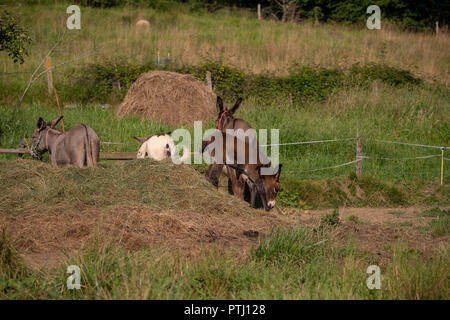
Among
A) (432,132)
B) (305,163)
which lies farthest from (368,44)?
(305,163)

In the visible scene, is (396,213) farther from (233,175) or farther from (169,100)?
(169,100)

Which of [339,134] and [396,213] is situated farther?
[339,134]

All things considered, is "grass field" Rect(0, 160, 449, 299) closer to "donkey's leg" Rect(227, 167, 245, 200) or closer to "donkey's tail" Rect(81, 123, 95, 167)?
"donkey's tail" Rect(81, 123, 95, 167)

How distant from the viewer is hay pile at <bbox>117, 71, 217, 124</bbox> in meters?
14.9

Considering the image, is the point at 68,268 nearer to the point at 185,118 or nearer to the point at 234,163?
the point at 234,163

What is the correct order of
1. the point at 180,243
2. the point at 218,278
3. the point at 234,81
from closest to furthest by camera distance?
the point at 218,278, the point at 180,243, the point at 234,81

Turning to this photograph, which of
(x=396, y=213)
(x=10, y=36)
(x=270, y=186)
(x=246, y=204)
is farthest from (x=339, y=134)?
(x=10, y=36)

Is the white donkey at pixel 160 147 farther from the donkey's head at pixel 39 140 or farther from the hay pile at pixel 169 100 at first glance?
the hay pile at pixel 169 100

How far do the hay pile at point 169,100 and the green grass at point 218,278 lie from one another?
9366 mm

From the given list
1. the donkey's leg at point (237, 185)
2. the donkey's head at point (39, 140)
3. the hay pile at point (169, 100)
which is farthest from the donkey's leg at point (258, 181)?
the hay pile at point (169, 100)

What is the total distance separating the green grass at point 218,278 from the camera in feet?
15.5

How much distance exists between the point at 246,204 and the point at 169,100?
7051mm

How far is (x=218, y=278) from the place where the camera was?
511 centimetres
